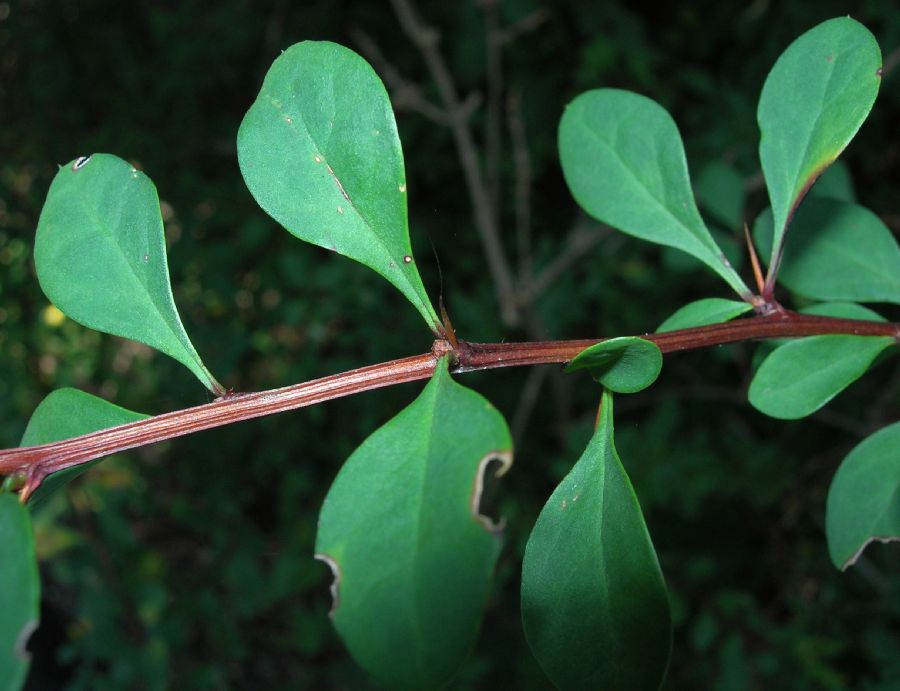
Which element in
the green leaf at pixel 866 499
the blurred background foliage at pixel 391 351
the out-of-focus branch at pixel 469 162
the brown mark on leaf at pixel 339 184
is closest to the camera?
the brown mark on leaf at pixel 339 184

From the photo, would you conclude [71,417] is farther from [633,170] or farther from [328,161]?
[633,170]

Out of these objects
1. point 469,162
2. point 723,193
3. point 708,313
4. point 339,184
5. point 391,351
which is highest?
point 339,184

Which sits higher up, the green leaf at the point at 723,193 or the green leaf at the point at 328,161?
the green leaf at the point at 328,161

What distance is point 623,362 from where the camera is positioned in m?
0.68

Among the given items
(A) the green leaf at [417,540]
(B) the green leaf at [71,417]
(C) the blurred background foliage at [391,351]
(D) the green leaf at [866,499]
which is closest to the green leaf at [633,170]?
(D) the green leaf at [866,499]

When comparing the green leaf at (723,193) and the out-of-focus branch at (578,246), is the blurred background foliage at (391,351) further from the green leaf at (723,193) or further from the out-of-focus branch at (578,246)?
the green leaf at (723,193)

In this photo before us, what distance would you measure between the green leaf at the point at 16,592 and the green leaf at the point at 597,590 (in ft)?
1.24

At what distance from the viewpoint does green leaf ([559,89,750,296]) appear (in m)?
0.90

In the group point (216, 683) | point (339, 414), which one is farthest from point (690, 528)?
point (216, 683)

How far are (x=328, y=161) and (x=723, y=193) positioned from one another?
0.82 m

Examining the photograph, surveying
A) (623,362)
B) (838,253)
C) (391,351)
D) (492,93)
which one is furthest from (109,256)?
(492,93)

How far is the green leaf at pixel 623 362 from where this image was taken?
0.63m

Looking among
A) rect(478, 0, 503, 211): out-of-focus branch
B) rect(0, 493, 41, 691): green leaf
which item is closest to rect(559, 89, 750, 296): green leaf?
rect(0, 493, 41, 691): green leaf

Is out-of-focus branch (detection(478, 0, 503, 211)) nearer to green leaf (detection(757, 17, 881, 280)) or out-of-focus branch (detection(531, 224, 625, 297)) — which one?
out-of-focus branch (detection(531, 224, 625, 297))
